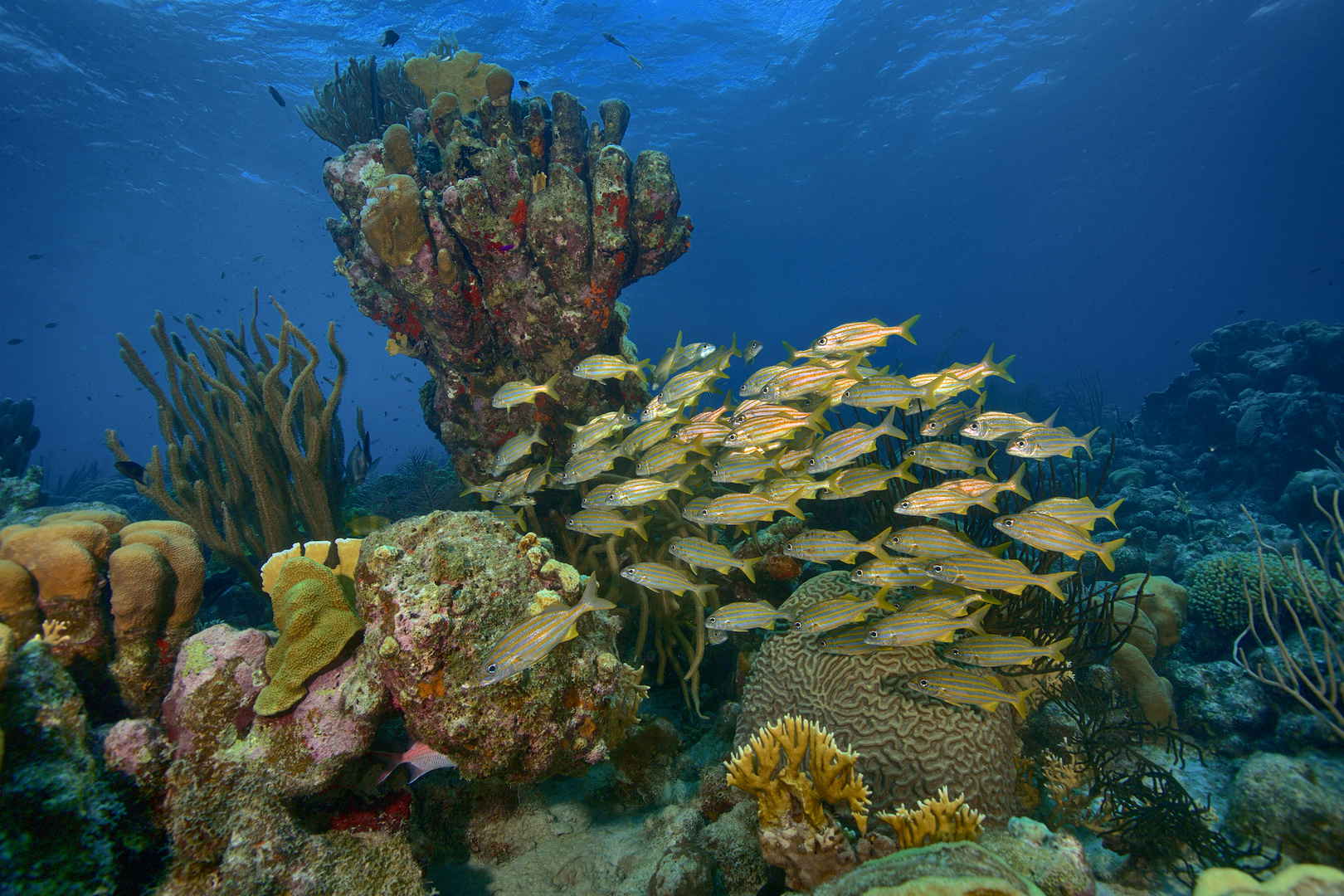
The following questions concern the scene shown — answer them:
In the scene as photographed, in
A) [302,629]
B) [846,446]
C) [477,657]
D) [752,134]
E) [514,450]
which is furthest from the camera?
[752,134]

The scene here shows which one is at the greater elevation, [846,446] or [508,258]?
[508,258]

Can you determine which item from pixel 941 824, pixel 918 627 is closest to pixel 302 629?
pixel 941 824

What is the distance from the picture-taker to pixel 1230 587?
5992mm

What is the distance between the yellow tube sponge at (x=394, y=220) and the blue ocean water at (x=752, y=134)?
585 centimetres

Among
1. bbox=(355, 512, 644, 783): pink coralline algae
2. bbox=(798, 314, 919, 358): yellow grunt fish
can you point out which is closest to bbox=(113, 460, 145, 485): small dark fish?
bbox=(355, 512, 644, 783): pink coralline algae

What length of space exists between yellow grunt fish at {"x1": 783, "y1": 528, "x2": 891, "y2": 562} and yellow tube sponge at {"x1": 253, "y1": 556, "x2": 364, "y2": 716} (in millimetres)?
3101

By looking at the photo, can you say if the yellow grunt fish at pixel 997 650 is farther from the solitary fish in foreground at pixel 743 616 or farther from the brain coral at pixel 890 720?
the solitary fish in foreground at pixel 743 616

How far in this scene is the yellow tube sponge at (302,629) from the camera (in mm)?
2711

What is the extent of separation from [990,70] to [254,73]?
43.6 metres

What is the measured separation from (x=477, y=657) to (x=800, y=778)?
193 cm

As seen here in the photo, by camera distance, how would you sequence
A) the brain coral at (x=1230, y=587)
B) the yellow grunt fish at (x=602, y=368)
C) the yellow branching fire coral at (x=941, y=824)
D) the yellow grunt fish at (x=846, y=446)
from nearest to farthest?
the yellow branching fire coral at (x=941, y=824)
the yellow grunt fish at (x=846, y=446)
the yellow grunt fish at (x=602, y=368)
the brain coral at (x=1230, y=587)

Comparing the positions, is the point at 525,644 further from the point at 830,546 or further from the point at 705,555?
the point at 830,546

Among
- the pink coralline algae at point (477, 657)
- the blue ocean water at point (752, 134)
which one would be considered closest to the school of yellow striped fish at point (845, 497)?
the pink coralline algae at point (477, 657)

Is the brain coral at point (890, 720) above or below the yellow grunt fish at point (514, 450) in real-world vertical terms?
below
